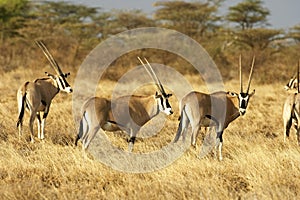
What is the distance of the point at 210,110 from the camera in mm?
9016

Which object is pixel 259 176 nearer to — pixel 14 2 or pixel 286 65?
pixel 286 65

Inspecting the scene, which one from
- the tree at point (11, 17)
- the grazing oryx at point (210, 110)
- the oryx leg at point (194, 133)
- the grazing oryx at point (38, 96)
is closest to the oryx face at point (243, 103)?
the grazing oryx at point (210, 110)

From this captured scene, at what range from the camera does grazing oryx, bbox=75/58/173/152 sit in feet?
27.3

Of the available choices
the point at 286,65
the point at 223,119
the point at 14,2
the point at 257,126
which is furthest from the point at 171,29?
the point at 223,119

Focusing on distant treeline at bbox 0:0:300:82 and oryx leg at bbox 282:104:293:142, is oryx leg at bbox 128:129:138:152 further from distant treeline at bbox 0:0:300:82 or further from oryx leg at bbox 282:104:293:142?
distant treeline at bbox 0:0:300:82

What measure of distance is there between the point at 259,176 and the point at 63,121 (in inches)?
237

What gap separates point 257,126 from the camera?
1135cm

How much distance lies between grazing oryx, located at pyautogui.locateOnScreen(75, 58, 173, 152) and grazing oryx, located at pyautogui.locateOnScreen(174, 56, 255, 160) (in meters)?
0.37

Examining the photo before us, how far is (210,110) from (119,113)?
172 centimetres

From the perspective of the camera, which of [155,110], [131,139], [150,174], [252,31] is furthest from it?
[252,31]

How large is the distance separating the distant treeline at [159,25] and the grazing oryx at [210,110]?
1576 cm

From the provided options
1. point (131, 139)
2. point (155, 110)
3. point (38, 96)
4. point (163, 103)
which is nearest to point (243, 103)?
point (163, 103)

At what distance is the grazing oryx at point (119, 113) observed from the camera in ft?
27.3

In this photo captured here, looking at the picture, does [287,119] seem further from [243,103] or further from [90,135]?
[90,135]
